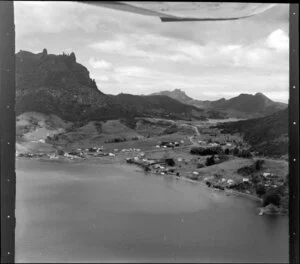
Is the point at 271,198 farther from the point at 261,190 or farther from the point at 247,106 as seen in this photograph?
the point at 247,106

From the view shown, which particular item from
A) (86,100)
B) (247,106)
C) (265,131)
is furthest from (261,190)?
(86,100)

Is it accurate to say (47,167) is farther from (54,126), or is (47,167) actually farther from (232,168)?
(232,168)

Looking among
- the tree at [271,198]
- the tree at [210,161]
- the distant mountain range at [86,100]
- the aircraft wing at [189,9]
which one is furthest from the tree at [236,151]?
the aircraft wing at [189,9]

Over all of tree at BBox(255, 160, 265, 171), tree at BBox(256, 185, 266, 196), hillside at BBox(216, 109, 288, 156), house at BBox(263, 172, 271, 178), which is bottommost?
tree at BBox(256, 185, 266, 196)

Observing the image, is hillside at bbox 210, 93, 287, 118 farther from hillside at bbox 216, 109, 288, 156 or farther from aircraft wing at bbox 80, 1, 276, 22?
aircraft wing at bbox 80, 1, 276, 22

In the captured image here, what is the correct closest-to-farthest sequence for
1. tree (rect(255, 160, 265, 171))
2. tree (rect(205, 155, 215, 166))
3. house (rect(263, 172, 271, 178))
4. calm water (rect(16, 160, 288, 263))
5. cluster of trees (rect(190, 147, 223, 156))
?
1. cluster of trees (rect(190, 147, 223, 156))
2. tree (rect(205, 155, 215, 166))
3. tree (rect(255, 160, 265, 171))
4. house (rect(263, 172, 271, 178))
5. calm water (rect(16, 160, 288, 263))

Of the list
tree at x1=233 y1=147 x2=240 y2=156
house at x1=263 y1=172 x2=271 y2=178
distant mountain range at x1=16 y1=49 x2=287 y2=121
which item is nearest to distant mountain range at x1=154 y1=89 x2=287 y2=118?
distant mountain range at x1=16 y1=49 x2=287 y2=121

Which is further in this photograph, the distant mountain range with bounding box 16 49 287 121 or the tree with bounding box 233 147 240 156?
the tree with bounding box 233 147 240 156

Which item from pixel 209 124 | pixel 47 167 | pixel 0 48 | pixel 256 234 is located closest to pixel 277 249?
pixel 256 234
